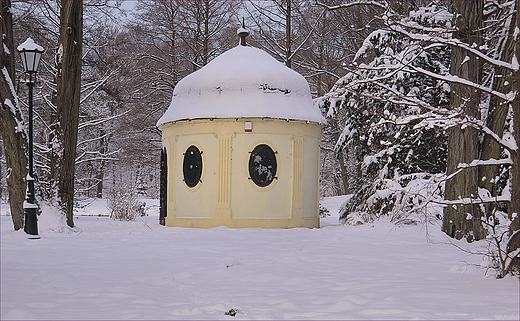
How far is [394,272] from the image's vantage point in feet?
23.1

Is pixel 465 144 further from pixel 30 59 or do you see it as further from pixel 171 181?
pixel 171 181

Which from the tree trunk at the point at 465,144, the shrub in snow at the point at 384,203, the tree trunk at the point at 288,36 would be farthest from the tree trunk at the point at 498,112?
the tree trunk at the point at 288,36

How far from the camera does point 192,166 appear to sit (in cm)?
1548

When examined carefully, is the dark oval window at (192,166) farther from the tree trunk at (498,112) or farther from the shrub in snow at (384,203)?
the tree trunk at (498,112)

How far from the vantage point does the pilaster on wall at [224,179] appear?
14.7 metres

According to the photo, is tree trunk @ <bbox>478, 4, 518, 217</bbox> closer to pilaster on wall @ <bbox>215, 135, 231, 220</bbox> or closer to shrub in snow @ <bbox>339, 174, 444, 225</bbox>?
shrub in snow @ <bbox>339, 174, 444, 225</bbox>

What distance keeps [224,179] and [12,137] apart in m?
5.38

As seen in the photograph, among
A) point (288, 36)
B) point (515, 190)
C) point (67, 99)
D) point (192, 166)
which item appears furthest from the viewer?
point (288, 36)

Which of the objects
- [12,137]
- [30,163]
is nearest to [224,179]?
[30,163]

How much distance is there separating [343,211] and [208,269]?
11406 millimetres

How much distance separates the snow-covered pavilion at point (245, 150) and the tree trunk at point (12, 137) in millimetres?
4471

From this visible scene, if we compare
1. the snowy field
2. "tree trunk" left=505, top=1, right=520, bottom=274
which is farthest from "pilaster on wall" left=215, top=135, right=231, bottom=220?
"tree trunk" left=505, top=1, right=520, bottom=274

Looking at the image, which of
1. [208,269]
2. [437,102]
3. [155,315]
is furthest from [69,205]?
[437,102]

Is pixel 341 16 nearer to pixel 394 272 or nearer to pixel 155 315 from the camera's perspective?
pixel 394 272
